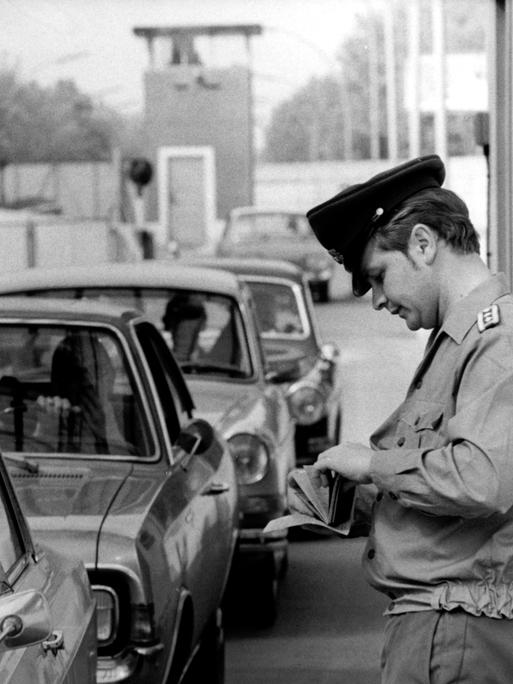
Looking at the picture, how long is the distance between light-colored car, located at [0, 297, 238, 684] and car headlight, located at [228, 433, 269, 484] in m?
0.97

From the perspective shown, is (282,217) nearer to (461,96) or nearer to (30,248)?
(30,248)

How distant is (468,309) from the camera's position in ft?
10.2

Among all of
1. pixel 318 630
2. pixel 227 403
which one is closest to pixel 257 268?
pixel 227 403

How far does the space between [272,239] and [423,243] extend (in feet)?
95.3

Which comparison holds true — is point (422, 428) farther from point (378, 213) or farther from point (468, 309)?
point (378, 213)

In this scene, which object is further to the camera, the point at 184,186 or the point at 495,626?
the point at 184,186

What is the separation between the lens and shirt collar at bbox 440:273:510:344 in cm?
309

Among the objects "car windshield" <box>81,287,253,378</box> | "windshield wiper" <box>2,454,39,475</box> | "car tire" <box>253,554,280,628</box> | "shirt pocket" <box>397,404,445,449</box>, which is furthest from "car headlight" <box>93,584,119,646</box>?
"car windshield" <box>81,287,253,378</box>

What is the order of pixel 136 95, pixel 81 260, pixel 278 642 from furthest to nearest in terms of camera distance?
pixel 136 95 < pixel 81 260 < pixel 278 642

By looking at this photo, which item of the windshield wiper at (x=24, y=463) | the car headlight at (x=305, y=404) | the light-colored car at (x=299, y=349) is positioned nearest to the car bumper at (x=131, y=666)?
the windshield wiper at (x=24, y=463)

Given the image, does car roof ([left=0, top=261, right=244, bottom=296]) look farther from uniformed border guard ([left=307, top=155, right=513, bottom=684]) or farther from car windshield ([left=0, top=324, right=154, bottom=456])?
uniformed border guard ([left=307, top=155, right=513, bottom=684])

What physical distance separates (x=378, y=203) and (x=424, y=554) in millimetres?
675

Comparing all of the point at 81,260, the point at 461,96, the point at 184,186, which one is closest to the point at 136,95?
the point at 184,186

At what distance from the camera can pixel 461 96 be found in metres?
22.2
